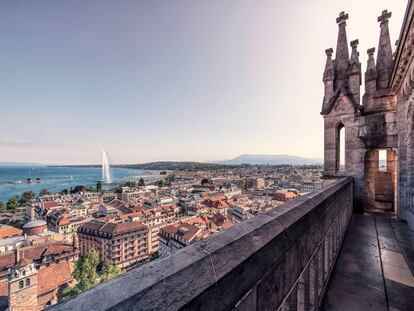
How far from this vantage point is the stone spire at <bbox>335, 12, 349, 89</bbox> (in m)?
8.29

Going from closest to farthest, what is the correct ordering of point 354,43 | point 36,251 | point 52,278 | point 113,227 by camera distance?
point 354,43 → point 52,278 → point 36,251 → point 113,227

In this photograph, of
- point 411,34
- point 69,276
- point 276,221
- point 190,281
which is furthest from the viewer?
point 69,276

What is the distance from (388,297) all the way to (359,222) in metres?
3.90

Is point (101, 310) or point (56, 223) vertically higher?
point (101, 310)

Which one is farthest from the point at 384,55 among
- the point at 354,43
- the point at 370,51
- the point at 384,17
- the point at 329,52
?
the point at 329,52

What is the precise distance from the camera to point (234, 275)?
1.08 metres

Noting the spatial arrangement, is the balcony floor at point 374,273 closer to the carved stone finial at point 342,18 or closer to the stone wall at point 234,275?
the stone wall at point 234,275

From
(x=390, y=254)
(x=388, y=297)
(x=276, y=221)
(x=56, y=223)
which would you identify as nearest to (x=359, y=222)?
(x=390, y=254)

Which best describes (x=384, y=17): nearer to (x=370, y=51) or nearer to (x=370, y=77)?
(x=370, y=51)

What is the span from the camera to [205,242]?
3.98ft

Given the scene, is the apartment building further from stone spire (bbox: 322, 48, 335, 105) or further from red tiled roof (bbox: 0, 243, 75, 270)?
stone spire (bbox: 322, 48, 335, 105)

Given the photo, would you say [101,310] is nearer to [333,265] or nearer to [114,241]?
[333,265]

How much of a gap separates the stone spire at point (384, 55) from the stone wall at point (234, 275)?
8.27 metres

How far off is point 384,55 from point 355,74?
1.18 meters
